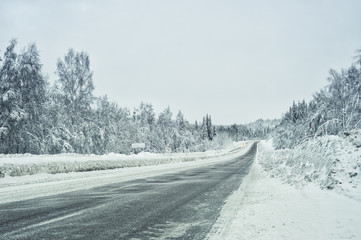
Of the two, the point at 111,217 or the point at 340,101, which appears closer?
the point at 111,217

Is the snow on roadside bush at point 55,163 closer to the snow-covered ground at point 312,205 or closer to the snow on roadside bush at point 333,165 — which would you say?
the snow-covered ground at point 312,205

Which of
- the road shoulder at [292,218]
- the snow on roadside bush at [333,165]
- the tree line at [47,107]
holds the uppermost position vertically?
the tree line at [47,107]

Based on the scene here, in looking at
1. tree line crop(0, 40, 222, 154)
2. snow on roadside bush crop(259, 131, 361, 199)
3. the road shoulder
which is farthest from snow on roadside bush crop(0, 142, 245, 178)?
snow on roadside bush crop(259, 131, 361, 199)

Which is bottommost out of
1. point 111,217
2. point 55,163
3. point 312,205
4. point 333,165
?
point 312,205

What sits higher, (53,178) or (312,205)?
(53,178)

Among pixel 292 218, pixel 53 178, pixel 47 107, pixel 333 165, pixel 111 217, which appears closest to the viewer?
pixel 292 218

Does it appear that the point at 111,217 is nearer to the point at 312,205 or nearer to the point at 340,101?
the point at 312,205

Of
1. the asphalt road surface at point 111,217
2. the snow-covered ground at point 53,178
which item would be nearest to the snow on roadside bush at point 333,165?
the asphalt road surface at point 111,217

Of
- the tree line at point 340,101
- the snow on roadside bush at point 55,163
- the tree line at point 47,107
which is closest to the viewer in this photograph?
the snow on roadside bush at point 55,163

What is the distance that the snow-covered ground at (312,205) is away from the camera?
446 cm

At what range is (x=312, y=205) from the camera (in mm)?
6465

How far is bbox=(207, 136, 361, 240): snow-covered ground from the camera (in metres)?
4.46

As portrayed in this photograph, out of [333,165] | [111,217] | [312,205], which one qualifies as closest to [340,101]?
[333,165]

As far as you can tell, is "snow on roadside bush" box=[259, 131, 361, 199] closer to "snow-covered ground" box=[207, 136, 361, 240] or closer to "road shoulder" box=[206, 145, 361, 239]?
"snow-covered ground" box=[207, 136, 361, 240]
